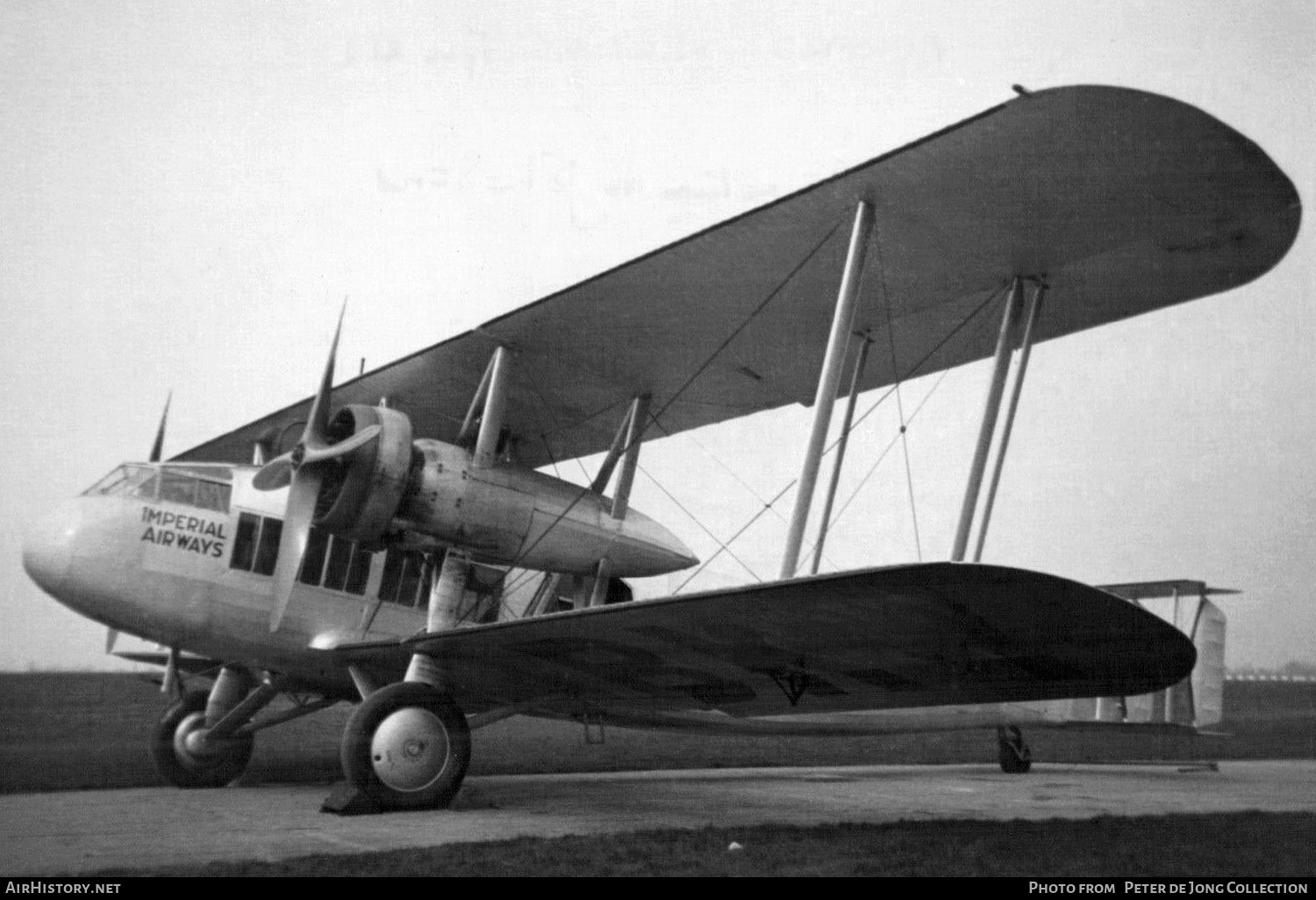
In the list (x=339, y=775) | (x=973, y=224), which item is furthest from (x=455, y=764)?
(x=973, y=224)

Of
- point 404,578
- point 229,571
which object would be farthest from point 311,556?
point 404,578

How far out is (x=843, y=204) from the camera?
734 centimetres

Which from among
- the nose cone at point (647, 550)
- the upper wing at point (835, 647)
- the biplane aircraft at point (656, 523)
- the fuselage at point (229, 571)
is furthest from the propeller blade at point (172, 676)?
the nose cone at point (647, 550)

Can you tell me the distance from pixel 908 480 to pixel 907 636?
2.83 meters

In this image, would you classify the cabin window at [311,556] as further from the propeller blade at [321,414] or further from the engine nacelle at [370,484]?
the propeller blade at [321,414]

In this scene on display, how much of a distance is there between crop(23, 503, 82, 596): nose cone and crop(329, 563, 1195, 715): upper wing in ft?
7.46

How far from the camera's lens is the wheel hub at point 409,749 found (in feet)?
24.2

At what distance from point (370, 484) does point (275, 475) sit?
1.04 m

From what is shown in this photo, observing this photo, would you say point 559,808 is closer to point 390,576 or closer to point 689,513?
point 390,576

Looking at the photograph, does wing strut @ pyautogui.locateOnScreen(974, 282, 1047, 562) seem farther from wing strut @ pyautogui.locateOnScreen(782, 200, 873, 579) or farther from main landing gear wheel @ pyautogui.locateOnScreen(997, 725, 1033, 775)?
main landing gear wheel @ pyautogui.locateOnScreen(997, 725, 1033, 775)

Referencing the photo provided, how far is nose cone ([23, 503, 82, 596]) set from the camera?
8484 millimetres

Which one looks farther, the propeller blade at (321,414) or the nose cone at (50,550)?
the nose cone at (50,550)

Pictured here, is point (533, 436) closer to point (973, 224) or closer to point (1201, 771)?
point (973, 224)

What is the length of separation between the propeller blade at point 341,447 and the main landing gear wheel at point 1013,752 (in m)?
9.16
